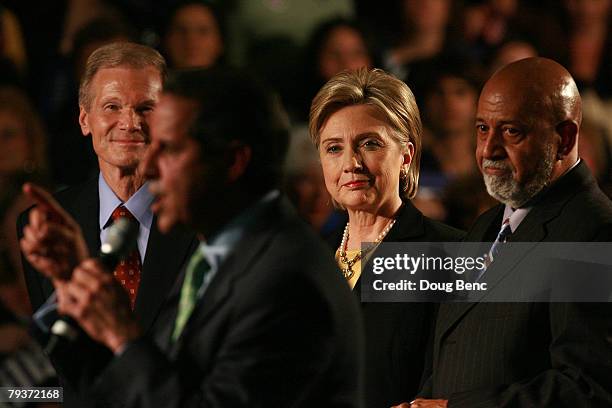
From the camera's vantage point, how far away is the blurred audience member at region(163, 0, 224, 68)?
4.60 meters

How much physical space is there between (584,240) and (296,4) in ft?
8.38

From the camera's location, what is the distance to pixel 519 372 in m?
2.40

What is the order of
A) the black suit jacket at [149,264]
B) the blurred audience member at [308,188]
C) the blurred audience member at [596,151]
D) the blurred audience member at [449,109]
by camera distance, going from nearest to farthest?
the black suit jacket at [149,264] → the blurred audience member at [308,188] → the blurred audience member at [596,151] → the blurred audience member at [449,109]

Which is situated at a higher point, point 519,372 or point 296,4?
point 296,4

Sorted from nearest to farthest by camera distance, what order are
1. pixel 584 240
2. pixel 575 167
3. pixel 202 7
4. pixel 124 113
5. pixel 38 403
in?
pixel 584 240
pixel 575 167
pixel 124 113
pixel 38 403
pixel 202 7

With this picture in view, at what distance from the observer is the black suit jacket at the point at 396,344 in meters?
2.62

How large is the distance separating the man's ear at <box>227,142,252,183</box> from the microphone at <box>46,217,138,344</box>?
20 cm

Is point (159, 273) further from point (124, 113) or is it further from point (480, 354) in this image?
point (480, 354)

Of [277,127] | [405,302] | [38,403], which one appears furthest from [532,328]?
[38,403]

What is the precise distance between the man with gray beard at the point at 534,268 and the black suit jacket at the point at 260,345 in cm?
75

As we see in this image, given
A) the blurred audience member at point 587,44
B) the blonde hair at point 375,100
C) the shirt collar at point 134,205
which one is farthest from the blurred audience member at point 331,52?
the shirt collar at point 134,205

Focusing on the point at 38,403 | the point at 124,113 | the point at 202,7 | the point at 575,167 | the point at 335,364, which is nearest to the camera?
the point at 335,364

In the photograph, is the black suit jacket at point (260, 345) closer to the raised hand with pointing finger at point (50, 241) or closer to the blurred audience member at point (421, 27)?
the raised hand with pointing finger at point (50, 241)

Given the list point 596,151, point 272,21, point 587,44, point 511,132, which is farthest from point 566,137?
point 587,44
